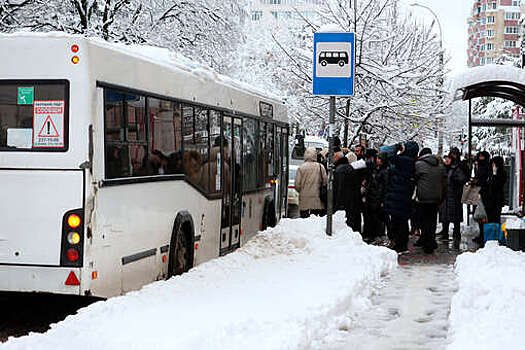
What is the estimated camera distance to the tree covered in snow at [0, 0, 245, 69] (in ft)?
66.5

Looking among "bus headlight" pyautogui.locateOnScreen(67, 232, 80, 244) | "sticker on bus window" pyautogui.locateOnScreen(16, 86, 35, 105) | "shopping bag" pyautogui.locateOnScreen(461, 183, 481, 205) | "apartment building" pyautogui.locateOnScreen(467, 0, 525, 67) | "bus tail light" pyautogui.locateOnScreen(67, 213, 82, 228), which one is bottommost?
"shopping bag" pyautogui.locateOnScreen(461, 183, 481, 205)

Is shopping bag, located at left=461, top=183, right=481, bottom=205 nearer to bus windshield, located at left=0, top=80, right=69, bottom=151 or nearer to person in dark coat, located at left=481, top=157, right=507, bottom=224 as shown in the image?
person in dark coat, located at left=481, top=157, right=507, bottom=224

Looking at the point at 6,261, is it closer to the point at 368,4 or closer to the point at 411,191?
the point at 411,191

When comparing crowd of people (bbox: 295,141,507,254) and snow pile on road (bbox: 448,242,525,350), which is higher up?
crowd of people (bbox: 295,141,507,254)

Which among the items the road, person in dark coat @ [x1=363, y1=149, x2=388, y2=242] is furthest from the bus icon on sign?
the road

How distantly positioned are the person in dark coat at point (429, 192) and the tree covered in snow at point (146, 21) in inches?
333

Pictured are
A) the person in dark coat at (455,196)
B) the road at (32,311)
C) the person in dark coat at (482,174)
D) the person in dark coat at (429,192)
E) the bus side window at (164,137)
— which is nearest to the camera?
the road at (32,311)

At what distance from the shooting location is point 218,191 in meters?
12.8

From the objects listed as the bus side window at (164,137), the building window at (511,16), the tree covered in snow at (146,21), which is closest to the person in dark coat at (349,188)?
the bus side window at (164,137)

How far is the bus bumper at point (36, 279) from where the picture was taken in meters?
8.06

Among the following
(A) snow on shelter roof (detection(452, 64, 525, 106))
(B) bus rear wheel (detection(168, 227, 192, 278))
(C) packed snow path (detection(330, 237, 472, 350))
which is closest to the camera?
(C) packed snow path (detection(330, 237, 472, 350))

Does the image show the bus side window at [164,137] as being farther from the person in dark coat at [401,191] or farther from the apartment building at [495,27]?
the apartment building at [495,27]

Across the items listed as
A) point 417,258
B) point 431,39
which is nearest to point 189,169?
point 417,258

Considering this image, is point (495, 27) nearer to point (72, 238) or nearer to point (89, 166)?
point (89, 166)
